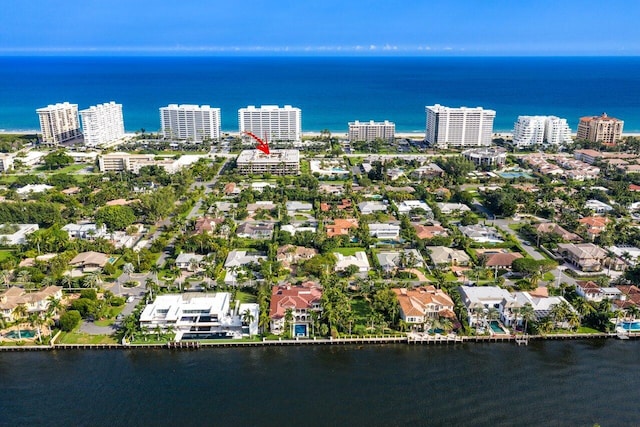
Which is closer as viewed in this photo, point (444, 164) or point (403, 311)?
point (403, 311)

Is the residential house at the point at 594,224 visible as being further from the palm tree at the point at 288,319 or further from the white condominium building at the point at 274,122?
the white condominium building at the point at 274,122

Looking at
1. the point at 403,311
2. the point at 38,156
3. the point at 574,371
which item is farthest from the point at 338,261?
the point at 38,156

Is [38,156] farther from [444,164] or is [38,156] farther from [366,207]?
[444,164]

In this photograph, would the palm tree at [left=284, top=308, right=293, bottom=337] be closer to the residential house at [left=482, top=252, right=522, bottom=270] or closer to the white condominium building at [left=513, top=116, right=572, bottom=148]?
the residential house at [left=482, top=252, right=522, bottom=270]

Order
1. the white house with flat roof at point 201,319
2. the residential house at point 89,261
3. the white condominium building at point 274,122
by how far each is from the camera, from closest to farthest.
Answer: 1. the white house with flat roof at point 201,319
2. the residential house at point 89,261
3. the white condominium building at point 274,122

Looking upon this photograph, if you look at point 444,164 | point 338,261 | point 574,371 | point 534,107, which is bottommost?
point 574,371

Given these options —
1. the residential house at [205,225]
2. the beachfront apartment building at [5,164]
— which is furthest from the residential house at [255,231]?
the beachfront apartment building at [5,164]

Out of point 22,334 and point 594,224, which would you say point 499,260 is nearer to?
point 594,224
